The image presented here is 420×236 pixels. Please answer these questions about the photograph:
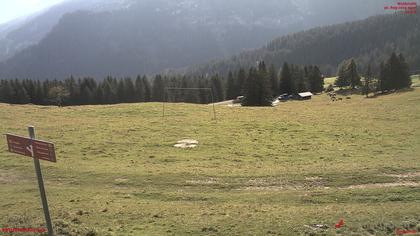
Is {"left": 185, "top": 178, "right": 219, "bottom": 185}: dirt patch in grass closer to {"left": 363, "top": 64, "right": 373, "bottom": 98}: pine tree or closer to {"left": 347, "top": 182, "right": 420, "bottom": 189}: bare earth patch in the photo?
{"left": 347, "top": 182, "right": 420, "bottom": 189}: bare earth patch

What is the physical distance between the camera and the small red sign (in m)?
14.0

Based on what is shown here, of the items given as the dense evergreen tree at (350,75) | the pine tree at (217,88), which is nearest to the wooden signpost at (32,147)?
the dense evergreen tree at (350,75)

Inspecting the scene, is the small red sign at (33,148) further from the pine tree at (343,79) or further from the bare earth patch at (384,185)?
the pine tree at (343,79)

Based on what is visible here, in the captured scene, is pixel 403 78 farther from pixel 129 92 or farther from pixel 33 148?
pixel 33 148

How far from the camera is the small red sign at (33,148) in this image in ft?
46.0

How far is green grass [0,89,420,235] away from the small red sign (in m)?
4.12

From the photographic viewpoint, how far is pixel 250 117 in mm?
58094

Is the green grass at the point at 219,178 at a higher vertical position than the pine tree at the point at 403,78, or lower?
lower

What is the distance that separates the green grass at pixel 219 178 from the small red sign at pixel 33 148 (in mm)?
4123

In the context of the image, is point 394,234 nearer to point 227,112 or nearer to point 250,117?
point 250,117

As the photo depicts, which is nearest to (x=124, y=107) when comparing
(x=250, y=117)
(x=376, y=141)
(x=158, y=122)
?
(x=158, y=122)

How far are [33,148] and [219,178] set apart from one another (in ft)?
45.2

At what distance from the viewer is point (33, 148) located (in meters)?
14.4

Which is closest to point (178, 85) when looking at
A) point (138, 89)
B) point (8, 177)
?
point (138, 89)
